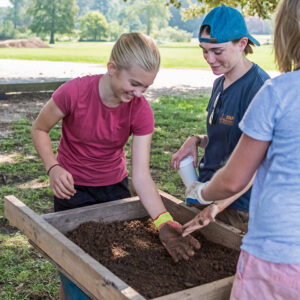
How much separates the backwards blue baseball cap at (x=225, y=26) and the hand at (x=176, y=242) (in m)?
0.85

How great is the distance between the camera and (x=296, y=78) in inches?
52.0

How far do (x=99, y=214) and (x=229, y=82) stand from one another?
0.87 metres

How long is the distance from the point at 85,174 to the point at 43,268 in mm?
1157

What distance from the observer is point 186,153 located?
2486 millimetres

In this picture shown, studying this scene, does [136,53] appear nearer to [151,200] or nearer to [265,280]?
[151,200]

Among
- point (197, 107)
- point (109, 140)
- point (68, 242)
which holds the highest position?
point (109, 140)

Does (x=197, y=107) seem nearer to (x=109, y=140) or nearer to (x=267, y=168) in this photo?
(x=109, y=140)

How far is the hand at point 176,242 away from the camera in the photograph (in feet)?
6.71

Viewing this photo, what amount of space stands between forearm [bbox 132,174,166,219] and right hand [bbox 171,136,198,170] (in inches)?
6.5

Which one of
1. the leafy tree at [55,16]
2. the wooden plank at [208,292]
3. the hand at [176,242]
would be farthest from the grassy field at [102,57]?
the leafy tree at [55,16]

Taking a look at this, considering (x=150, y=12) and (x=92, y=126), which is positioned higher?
(x=92, y=126)

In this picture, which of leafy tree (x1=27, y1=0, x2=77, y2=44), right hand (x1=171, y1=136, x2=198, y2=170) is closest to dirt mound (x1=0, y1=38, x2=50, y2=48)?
leafy tree (x1=27, y1=0, x2=77, y2=44)

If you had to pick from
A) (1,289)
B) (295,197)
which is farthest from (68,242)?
(1,289)

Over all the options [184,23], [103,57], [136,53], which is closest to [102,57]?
[103,57]
